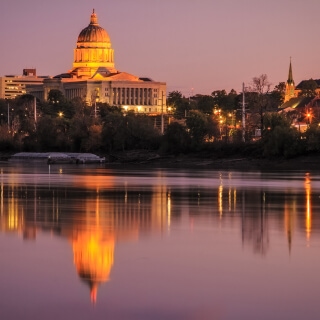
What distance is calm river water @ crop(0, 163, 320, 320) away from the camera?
18.5m

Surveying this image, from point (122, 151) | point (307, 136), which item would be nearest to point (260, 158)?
point (307, 136)

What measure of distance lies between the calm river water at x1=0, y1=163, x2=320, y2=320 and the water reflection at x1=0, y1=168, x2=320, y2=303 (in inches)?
1.8

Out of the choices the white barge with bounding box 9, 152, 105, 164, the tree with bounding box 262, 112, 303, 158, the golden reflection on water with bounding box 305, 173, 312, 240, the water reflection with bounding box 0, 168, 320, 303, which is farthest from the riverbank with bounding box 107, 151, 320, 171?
the water reflection with bounding box 0, 168, 320, 303

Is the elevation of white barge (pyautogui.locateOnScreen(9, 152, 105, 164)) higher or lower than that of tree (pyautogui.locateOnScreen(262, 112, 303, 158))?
lower

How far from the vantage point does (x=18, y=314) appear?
1789 centimetres

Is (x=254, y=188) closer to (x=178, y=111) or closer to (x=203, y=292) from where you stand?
(x=203, y=292)

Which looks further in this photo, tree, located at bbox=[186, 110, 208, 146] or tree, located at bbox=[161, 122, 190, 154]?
tree, located at bbox=[186, 110, 208, 146]

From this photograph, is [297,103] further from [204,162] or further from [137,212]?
[137,212]

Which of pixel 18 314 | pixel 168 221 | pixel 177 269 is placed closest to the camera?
pixel 18 314

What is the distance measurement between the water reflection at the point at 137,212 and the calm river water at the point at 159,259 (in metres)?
0.05

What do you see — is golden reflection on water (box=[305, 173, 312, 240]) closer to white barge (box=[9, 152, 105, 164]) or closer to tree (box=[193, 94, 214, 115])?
white barge (box=[9, 152, 105, 164])

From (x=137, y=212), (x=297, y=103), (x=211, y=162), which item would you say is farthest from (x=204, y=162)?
(x=297, y=103)

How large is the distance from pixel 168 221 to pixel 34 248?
23.6 ft

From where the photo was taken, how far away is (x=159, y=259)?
2328 cm
